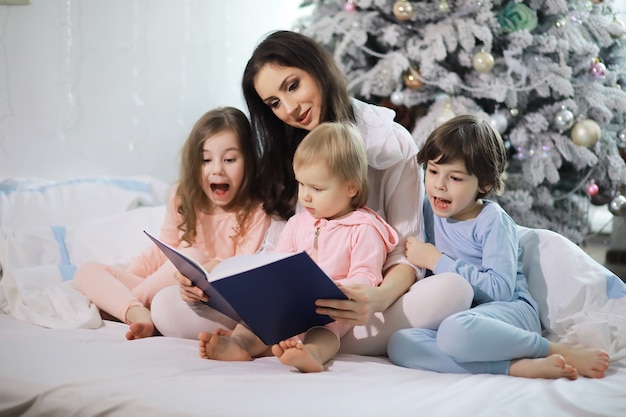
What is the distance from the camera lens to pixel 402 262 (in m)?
1.69

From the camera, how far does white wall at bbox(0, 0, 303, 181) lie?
2453 millimetres

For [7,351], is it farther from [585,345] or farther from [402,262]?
[585,345]

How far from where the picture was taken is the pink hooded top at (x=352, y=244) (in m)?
1.61

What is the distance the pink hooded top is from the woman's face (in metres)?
0.28

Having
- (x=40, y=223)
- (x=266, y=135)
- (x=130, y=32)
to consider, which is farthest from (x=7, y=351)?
(x=130, y=32)

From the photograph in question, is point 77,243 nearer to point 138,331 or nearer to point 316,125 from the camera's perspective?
point 138,331

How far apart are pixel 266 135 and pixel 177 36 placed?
4.83 ft

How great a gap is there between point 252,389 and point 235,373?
0.35 feet

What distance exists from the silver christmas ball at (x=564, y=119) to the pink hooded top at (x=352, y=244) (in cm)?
145

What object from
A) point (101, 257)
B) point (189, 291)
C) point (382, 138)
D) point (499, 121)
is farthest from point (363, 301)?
point (499, 121)

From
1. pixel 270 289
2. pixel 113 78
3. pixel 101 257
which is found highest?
pixel 113 78

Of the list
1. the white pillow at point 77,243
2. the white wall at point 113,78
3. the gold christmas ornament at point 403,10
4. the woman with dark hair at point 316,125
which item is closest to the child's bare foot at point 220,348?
the woman with dark hair at point 316,125

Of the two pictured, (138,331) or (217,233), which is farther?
(217,233)

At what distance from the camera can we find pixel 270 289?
1340 mm
